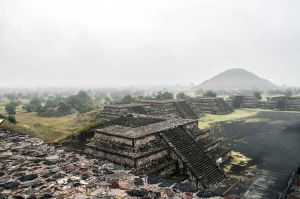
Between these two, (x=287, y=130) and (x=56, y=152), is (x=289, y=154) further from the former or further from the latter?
(x=56, y=152)

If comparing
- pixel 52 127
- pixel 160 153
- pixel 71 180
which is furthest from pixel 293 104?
pixel 71 180

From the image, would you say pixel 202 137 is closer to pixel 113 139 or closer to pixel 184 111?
pixel 113 139

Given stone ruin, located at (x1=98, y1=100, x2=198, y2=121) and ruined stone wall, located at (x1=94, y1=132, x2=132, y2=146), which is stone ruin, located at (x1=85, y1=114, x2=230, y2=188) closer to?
ruined stone wall, located at (x1=94, y1=132, x2=132, y2=146)

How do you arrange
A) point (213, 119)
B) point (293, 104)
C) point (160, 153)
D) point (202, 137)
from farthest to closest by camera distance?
1. point (293, 104)
2. point (213, 119)
3. point (202, 137)
4. point (160, 153)

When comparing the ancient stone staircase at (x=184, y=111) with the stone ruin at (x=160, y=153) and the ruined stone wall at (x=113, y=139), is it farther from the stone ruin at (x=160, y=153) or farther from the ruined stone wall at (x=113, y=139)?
the ruined stone wall at (x=113, y=139)

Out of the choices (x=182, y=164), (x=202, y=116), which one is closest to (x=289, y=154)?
(x=182, y=164)

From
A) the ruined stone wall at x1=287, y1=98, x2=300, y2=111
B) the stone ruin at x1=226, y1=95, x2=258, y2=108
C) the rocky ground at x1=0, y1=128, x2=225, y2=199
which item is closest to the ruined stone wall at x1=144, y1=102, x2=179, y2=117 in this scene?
the stone ruin at x1=226, y1=95, x2=258, y2=108
